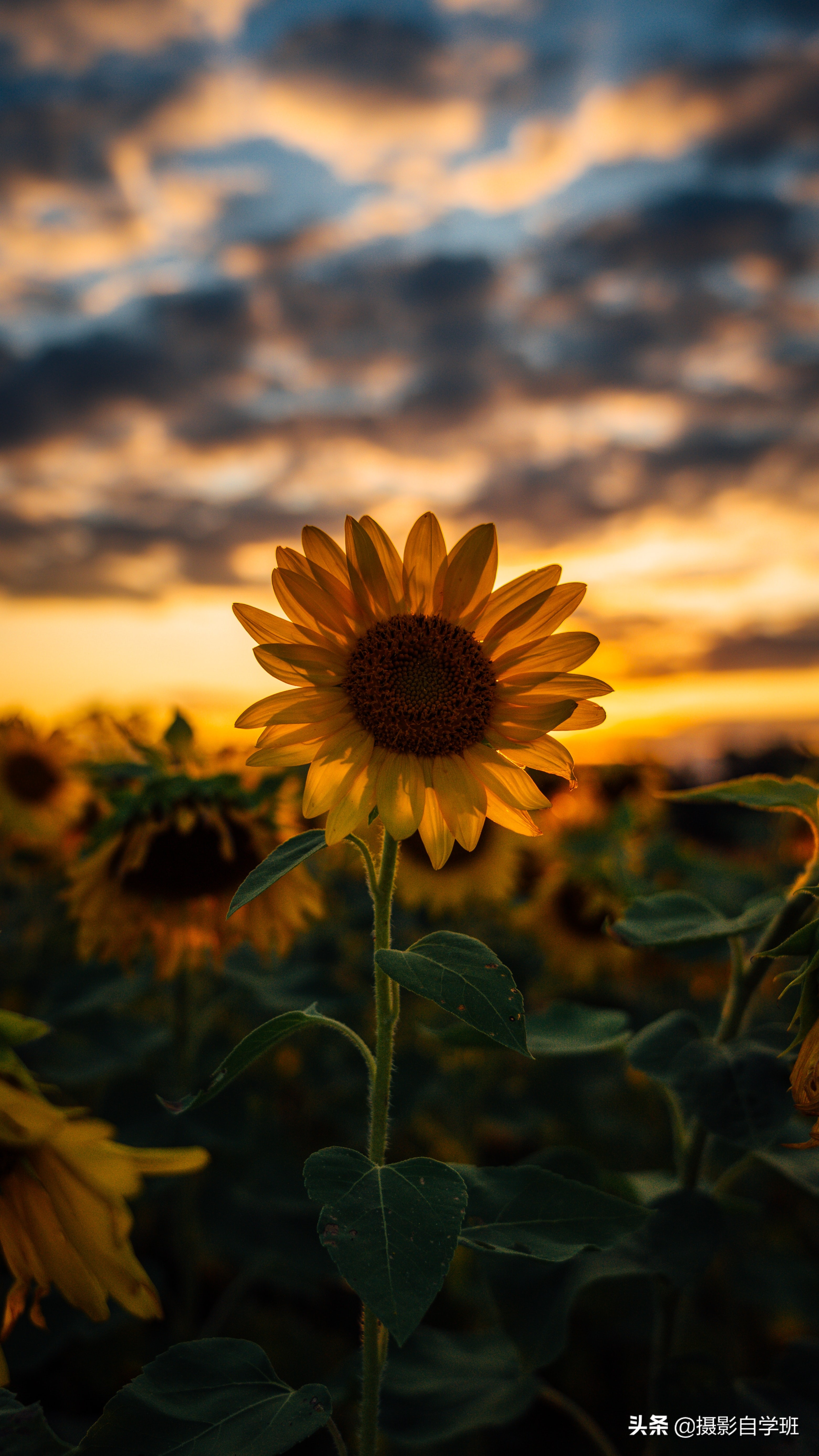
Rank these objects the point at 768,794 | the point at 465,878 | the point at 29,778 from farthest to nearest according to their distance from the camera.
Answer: the point at 29,778
the point at 465,878
the point at 768,794

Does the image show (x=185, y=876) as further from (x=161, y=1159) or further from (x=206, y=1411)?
(x=161, y=1159)

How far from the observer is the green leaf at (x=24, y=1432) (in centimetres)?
121

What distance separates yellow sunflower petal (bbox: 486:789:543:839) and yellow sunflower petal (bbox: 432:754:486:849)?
22 millimetres

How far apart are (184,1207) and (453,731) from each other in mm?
2070

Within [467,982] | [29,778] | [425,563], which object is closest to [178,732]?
[425,563]

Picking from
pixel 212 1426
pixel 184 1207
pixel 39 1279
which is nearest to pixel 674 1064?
pixel 212 1426

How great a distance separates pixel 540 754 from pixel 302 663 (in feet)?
1.37

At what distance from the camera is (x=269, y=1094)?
4754 millimetres

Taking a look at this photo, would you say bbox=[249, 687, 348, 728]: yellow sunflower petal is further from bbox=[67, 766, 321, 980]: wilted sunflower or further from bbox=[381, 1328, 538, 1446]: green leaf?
bbox=[381, 1328, 538, 1446]: green leaf

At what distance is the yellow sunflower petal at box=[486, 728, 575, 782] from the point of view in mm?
1508

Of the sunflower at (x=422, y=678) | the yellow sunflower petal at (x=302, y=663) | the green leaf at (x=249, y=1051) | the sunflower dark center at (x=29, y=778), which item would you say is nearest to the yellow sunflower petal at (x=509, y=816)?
the sunflower at (x=422, y=678)

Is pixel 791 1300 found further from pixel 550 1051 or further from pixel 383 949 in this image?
pixel 383 949

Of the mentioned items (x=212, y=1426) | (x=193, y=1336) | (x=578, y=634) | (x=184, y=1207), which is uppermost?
(x=578, y=634)

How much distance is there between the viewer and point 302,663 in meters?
1.49
